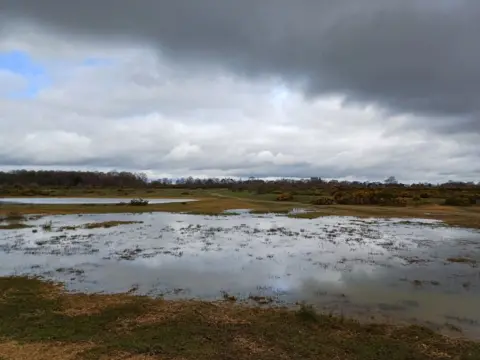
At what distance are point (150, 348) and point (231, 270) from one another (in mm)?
9451

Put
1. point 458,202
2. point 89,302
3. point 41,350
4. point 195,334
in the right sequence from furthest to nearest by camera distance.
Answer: point 458,202 → point 89,302 → point 195,334 → point 41,350

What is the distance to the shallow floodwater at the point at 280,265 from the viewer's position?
13867 mm

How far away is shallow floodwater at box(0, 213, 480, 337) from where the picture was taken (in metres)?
13.9

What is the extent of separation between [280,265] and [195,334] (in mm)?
9858

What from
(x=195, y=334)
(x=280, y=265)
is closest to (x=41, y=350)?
(x=195, y=334)

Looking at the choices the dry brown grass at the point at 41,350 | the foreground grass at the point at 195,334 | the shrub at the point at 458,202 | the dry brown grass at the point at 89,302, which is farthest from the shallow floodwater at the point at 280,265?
the shrub at the point at 458,202

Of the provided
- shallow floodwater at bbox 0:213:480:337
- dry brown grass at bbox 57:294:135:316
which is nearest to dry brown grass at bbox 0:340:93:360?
dry brown grass at bbox 57:294:135:316

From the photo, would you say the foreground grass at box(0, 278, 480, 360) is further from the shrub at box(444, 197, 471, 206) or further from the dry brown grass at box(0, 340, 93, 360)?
the shrub at box(444, 197, 471, 206)

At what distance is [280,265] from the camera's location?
A: 19438mm

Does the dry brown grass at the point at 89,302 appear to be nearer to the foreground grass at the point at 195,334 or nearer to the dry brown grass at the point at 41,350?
the foreground grass at the point at 195,334

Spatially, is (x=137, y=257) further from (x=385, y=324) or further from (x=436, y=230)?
(x=436, y=230)

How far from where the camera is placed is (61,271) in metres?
17.8

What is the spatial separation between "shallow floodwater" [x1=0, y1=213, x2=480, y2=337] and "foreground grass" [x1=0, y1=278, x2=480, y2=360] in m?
1.81

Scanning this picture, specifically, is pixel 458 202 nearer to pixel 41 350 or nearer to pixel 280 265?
pixel 280 265
